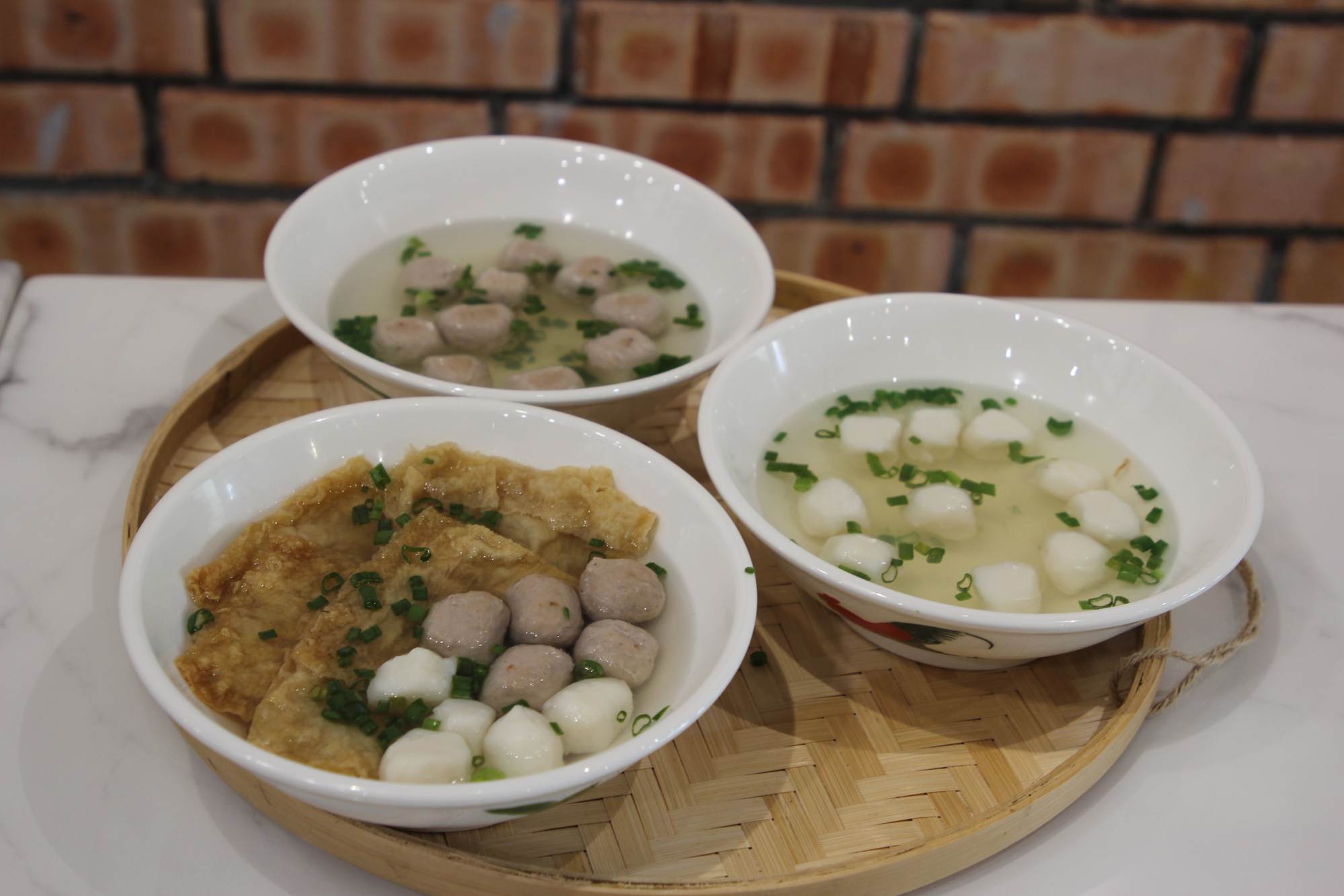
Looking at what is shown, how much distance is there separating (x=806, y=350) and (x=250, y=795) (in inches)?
38.7

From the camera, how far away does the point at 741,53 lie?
2916mm

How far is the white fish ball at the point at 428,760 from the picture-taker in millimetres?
1178

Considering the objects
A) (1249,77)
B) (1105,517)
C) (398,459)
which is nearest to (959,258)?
(1249,77)

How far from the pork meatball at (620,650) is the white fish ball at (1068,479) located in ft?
2.23

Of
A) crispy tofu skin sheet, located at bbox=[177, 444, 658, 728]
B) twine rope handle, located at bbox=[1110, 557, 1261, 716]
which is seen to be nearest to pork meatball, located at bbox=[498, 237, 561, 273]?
crispy tofu skin sheet, located at bbox=[177, 444, 658, 728]

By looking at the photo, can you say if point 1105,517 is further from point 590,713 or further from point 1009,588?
point 590,713

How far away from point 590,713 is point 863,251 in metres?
2.28

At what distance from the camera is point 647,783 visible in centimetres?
135

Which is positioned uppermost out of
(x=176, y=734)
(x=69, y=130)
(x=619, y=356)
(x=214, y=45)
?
(x=214, y=45)

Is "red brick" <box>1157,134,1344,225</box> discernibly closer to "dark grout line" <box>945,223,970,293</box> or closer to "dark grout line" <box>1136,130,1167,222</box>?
"dark grout line" <box>1136,130,1167,222</box>

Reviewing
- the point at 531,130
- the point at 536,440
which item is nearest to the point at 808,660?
the point at 536,440

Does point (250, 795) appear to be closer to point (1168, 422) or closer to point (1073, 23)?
point (1168, 422)

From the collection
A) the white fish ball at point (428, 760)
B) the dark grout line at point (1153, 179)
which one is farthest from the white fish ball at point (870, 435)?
the dark grout line at point (1153, 179)

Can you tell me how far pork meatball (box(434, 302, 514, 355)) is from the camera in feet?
6.20
